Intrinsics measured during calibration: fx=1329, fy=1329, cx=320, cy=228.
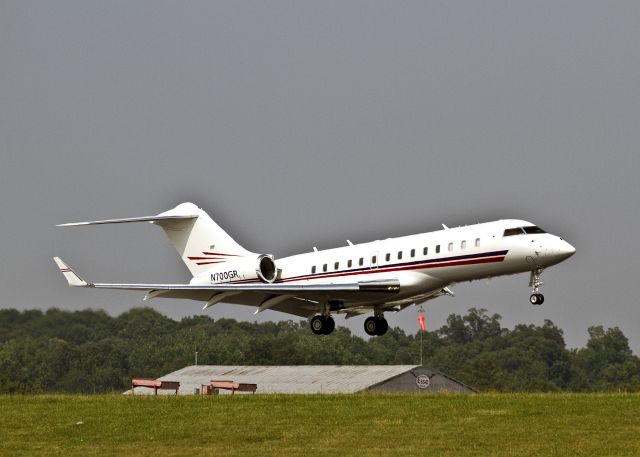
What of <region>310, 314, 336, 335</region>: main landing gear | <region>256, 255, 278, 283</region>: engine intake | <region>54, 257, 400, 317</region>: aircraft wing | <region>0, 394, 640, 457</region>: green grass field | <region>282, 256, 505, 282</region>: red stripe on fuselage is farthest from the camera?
<region>256, 255, 278, 283</region>: engine intake

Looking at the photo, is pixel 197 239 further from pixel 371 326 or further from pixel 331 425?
pixel 331 425

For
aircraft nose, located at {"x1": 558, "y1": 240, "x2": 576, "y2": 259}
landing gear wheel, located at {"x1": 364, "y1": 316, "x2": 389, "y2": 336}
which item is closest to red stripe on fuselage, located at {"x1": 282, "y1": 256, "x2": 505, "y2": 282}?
aircraft nose, located at {"x1": 558, "y1": 240, "x2": 576, "y2": 259}

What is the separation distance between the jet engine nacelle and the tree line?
81.4 ft

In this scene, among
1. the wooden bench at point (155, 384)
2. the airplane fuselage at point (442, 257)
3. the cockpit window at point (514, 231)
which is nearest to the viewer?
the airplane fuselage at point (442, 257)

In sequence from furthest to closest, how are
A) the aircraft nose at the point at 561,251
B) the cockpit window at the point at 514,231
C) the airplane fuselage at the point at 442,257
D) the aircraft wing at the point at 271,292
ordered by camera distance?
the aircraft wing at the point at 271,292 → the cockpit window at the point at 514,231 → the airplane fuselage at the point at 442,257 → the aircraft nose at the point at 561,251

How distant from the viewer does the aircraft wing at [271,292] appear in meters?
38.6

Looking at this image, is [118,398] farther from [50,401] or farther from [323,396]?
[323,396]

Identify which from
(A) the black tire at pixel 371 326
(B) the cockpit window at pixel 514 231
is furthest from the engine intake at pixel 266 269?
(B) the cockpit window at pixel 514 231

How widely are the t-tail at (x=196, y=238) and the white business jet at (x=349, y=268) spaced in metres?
0.03

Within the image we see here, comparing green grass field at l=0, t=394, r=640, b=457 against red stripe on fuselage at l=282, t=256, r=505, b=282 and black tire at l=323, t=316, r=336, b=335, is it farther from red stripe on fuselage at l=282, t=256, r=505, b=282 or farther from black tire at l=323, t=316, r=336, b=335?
black tire at l=323, t=316, r=336, b=335

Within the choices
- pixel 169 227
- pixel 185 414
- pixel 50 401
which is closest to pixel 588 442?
pixel 185 414

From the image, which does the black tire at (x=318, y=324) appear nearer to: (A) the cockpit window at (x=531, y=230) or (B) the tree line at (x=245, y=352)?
(A) the cockpit window at (x=531, y=230)

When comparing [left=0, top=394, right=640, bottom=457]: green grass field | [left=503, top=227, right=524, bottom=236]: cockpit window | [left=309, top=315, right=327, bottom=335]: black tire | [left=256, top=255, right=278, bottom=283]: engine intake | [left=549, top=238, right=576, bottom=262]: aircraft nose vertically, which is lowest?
[left=0, top=394, right=640, bottom=457]: green grass field

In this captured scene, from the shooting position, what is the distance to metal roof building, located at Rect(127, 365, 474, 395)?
57.0 meters
